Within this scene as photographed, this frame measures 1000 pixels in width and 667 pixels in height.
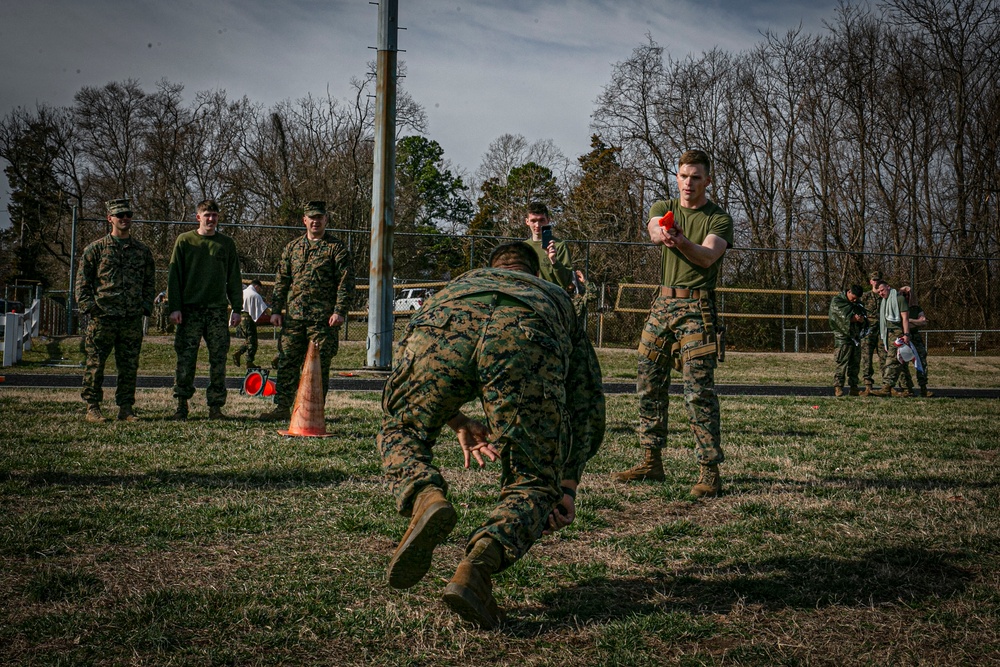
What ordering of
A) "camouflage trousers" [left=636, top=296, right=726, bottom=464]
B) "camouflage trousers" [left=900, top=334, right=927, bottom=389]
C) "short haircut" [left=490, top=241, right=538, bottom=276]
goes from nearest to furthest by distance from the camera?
"short haircut" [left=490, top=241, right=538, bottom=276]
"camouflage trousers" [left=636, top=296, right=726, bottom=464]
"camouflage trousers" [left=900, top=334, right=927, bottom=389]

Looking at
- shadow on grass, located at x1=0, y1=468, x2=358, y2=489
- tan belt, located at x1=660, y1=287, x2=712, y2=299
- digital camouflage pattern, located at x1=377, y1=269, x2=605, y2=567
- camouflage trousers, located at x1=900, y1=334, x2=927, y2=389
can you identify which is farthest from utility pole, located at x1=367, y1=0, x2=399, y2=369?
digital camouflage pattern, located at x1=377, y1=269, x2=605, y2=567

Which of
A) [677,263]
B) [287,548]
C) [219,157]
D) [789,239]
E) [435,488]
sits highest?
[219,157]

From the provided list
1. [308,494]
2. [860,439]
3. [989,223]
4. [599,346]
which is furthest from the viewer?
[989,223]

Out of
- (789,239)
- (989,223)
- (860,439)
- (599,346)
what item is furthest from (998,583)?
(989,223)

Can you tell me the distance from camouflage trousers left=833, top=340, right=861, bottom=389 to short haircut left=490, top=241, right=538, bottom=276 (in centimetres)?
1362

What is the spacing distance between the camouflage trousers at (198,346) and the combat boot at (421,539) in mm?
6737

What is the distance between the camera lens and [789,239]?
31.4 meters

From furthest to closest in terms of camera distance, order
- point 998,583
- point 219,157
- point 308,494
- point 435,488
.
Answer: point 219,157 < point 308,494 < point 998,583 < point 435,488

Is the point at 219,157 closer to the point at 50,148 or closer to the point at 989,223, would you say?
the point at 50,148

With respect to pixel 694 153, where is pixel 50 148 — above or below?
above

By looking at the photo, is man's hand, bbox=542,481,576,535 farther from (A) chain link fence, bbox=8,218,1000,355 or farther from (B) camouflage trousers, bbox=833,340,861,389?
(A) chain link fence, bbox=8,218,1000,355

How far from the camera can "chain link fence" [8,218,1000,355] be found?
23781 mm

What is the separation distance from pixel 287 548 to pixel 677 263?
11.2 ft

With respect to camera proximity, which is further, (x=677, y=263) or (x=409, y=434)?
(x=677, y=263)
